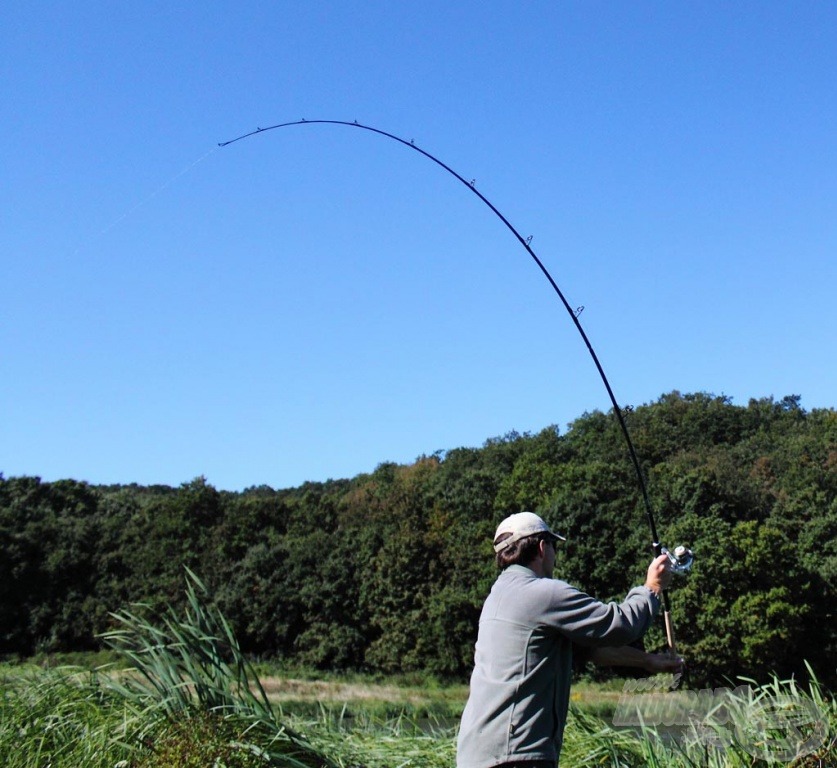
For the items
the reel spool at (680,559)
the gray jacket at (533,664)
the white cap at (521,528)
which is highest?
the white cap at (521,528)

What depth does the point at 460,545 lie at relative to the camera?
4166 cm

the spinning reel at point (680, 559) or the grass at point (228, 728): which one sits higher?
the spinning reel at point (680, 559)

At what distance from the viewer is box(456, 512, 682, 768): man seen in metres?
3.12

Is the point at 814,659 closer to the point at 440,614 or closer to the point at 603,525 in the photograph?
the point at 603,525

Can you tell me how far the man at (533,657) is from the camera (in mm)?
3119

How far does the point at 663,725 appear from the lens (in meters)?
5.05

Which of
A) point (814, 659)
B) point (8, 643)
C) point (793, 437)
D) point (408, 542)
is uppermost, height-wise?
point (793, 437)

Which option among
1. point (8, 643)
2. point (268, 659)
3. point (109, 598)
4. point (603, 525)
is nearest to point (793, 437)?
point (603, 525)

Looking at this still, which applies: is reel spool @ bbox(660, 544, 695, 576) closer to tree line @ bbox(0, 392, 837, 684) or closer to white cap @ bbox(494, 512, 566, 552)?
white cap @ bbox(494, 512, 566, 552)

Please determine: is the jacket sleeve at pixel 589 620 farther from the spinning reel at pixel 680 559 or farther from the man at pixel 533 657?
the spinning reel at pixel 680 559

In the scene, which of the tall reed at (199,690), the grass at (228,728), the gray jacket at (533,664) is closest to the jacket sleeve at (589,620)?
the gray jacket at (533,664)

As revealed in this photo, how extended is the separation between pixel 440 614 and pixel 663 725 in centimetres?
3417

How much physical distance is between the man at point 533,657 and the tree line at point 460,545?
27042 mm

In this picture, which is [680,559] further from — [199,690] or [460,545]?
[460,545]
